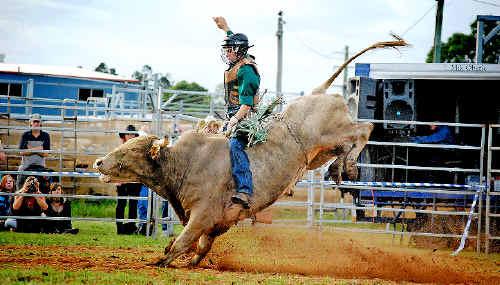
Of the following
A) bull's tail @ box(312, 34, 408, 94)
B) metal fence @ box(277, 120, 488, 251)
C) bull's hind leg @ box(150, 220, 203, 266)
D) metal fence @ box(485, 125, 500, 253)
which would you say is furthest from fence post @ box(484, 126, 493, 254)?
bull's hind leg @ box(150, 220, 203, 266)

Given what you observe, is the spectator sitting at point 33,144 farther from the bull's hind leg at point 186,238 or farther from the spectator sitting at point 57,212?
the bull's hind leg at point 186,238

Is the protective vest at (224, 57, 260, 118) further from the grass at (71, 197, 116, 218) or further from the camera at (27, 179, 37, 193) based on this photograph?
the grass at (71, 197, 116, 218)

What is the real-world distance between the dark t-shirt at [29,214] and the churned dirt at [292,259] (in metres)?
2.44

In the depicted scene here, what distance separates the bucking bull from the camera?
761 centimetres

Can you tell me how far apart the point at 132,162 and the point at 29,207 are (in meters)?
4.72

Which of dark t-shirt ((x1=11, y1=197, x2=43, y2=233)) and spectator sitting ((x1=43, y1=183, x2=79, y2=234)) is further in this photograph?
spectator sitting ((x1=43, y1=183, x2=79, y2=234))

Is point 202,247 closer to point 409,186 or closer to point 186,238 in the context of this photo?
point 186,238

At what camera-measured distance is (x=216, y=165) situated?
7.71 m

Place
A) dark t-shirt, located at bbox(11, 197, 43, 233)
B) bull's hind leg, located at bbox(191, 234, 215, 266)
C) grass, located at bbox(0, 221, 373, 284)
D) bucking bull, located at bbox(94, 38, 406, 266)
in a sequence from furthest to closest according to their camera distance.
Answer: dark t-shirt, located at bbox(11, 197, 43, 233)
bull's hind leg, located at bbox(191, 234, 215, 266)
bucking bull, located at bbox(94, 38, 406, 266)
grass, located at bbox(0, 221, 373, 284)

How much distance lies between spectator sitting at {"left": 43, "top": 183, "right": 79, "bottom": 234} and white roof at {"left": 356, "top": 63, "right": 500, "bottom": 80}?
5629 mm

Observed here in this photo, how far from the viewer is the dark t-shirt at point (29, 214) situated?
11635mm

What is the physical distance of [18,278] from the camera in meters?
6.54

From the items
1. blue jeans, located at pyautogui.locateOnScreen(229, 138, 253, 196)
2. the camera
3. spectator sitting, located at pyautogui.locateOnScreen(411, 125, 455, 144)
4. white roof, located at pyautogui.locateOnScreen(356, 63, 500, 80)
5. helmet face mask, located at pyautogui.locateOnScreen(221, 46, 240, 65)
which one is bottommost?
the camera

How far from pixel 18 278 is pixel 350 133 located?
13.2 feet
